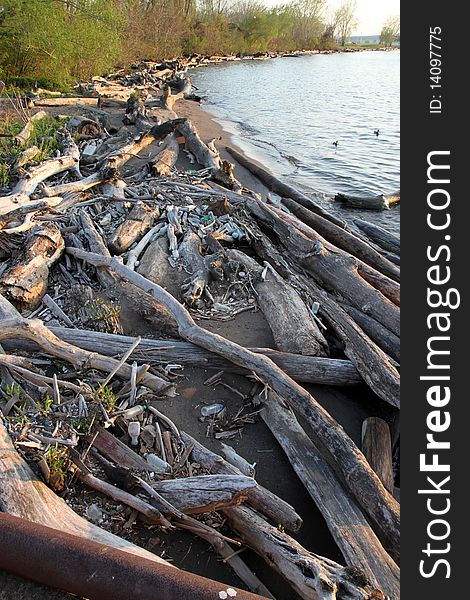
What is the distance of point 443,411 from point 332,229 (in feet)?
20.1

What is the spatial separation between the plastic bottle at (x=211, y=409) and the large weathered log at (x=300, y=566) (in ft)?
3.77

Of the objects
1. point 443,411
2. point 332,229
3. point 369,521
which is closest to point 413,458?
point 443,411

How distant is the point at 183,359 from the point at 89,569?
2.61 meters

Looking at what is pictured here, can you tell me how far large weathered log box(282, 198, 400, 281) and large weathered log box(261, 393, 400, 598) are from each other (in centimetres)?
378

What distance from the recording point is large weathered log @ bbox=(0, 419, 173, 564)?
300 cm

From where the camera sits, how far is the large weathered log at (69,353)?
455 centimetres

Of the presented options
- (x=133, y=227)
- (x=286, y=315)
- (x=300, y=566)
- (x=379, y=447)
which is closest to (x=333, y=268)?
(x=286, y=315)

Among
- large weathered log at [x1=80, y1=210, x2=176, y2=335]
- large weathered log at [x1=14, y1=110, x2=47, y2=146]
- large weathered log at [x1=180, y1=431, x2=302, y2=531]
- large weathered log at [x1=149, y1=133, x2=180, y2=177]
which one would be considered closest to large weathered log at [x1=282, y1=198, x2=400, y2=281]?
large weathered log at [x1=149, y1=133, x2=180, y2=177]

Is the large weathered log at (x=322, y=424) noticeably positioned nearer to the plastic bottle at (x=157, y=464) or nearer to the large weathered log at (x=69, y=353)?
the large weathered log at (x=69, y=353)

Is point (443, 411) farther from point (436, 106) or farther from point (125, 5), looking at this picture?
point (125, 5)

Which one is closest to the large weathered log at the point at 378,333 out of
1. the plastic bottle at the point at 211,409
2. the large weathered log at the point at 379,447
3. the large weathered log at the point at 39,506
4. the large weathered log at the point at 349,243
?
the large weathered log at the point at 379,447

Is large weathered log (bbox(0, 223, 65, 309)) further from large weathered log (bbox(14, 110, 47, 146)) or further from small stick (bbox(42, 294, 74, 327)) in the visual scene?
large weathered log (bbox(14, 110, 47, 146))

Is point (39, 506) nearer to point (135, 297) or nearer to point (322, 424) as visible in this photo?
point (322, 424)

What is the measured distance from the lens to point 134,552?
2.93 m
